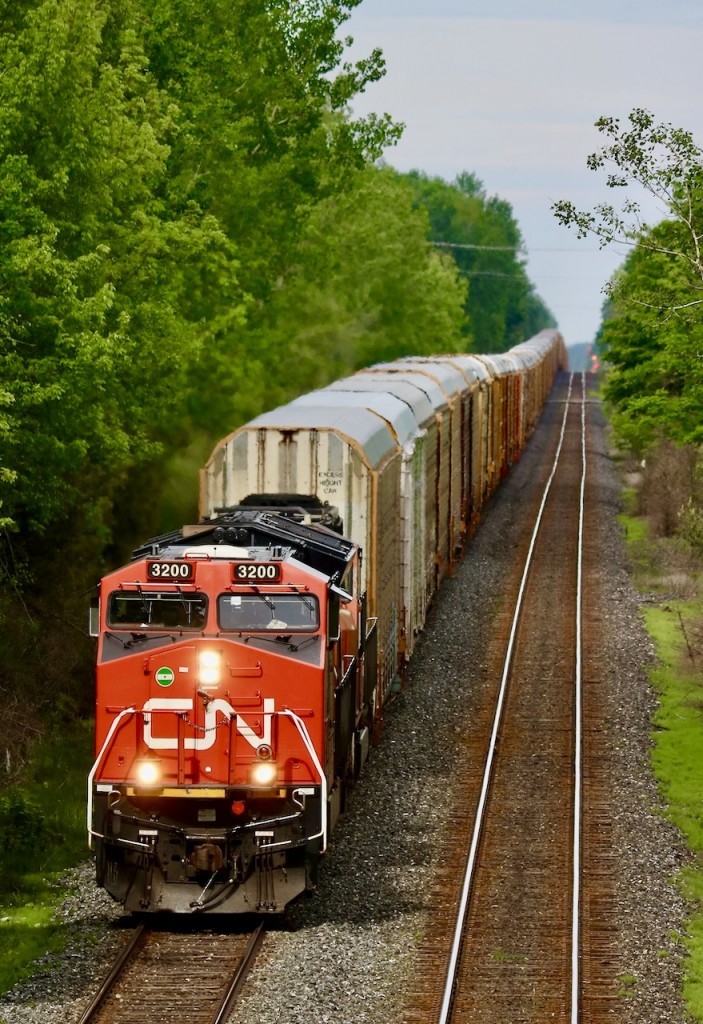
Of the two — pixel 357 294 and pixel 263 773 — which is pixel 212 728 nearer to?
pixel 263 773

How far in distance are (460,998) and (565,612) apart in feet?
61.2

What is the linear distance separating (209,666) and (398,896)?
389 centimetres

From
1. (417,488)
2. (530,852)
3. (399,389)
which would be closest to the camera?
(530,852)

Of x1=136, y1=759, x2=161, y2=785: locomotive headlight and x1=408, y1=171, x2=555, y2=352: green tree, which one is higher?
x1=408, y1=171, x2=555, y2=352: green tree

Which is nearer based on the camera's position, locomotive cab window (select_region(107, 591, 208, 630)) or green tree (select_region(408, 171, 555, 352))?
locomotive cab window (select_region(107, 591, 208, 630))

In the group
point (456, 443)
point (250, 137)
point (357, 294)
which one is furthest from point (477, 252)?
point (456, 443)

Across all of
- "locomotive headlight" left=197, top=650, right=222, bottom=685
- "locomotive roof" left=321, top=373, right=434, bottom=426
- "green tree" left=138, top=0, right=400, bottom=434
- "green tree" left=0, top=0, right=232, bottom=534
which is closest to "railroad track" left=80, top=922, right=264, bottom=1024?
"locomotive headlight" left=197, top=650, right=222, bottom=685

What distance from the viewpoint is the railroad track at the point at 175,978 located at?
1293 cm

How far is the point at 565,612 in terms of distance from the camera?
31688mm

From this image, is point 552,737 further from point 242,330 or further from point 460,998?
point 242,330

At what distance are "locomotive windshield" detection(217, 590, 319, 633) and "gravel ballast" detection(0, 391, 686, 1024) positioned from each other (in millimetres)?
3221

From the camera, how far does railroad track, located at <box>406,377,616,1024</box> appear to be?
13.7 metres

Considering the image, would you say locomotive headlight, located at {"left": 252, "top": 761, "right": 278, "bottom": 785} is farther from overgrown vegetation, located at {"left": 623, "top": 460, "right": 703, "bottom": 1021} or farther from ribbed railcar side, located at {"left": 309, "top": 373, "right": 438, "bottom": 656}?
ribbed railcar side, located at {"left": 309, "top": 373, "right": 438, "bottom": 656}

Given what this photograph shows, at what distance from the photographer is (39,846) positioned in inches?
693
